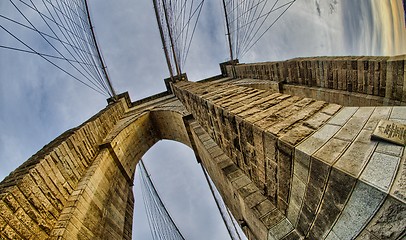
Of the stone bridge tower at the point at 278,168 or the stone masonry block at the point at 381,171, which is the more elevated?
the stone masonry block at the point at 381,171

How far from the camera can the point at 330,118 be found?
1987 mm

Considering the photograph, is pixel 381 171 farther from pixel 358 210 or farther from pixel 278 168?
pixel 278 168

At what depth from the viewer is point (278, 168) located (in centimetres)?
209

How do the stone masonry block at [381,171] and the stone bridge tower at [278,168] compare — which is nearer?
the stone masonry block at [381,171]

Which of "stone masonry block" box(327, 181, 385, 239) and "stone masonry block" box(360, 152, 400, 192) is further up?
"stone masonry block" box(360, 152, 400, 192)

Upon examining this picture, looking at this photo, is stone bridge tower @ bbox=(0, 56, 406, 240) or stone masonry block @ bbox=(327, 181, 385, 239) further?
stone bridge tower @ bbox=(0, 56, 406, 240)

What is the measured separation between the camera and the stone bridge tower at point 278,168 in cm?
133

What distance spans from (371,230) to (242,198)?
1.64 metres

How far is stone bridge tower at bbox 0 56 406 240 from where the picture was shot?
1326 millimetres

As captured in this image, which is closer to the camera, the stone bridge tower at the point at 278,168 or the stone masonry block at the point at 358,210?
the stone masonry block at the point at 358,210

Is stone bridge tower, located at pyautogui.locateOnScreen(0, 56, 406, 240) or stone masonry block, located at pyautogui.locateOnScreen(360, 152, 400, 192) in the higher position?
stone masonry block, located at pyautogui.locateOnScreen(360, 152, 400, 192)

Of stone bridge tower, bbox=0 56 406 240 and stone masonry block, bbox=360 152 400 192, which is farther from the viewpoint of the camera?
stone bridge tower, bbox=0 56 406 240

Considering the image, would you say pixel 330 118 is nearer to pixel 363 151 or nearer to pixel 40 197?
pixel 363 151

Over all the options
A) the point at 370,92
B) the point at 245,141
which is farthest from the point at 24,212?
the point at 370,92
